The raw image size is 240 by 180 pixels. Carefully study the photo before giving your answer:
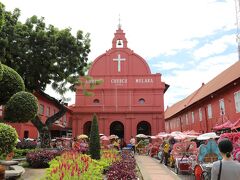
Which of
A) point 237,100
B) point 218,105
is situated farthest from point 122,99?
point 237,100

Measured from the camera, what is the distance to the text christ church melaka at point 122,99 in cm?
3209

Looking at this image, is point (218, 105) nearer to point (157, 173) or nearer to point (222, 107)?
point (222, 107)

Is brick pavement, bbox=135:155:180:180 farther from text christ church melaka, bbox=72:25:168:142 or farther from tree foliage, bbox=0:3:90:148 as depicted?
text christ church melaka, bbox=72:25:168:142

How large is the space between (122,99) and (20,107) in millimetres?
19906

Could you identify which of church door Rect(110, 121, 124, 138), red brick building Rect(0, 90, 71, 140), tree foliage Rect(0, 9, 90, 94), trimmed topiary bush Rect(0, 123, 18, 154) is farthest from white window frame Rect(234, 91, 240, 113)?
church door Rect(110, 121, 124, 138)

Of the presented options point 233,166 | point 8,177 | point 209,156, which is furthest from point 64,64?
point 233,166

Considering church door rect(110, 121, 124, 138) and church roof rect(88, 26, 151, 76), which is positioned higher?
church roof rect(88, 26, 151, 76)

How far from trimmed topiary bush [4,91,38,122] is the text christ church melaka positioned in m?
17.8

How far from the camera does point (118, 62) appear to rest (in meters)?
33.4

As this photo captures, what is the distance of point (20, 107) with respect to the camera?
1360cm

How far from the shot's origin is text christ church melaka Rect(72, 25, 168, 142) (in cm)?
3209

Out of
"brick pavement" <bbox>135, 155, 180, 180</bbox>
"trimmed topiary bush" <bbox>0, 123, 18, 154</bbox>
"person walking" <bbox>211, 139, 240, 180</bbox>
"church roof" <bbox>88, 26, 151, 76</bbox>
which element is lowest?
"brick pavement" <bbox>135, 155, 180, 180</bbox>

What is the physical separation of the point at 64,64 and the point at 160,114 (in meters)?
15.0

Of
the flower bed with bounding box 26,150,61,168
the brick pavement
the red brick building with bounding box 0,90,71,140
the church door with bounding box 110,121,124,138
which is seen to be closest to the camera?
the brick pavement
